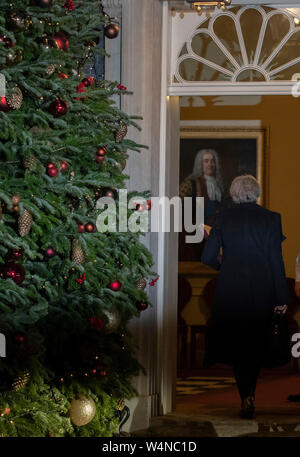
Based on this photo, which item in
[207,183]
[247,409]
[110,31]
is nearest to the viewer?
[110,31]

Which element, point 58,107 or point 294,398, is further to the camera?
point 294,398

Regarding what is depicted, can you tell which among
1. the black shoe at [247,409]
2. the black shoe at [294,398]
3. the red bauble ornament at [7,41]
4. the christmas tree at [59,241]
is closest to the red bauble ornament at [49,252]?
the christmas tree at [59,241]

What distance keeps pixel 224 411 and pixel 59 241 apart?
3.05 metres

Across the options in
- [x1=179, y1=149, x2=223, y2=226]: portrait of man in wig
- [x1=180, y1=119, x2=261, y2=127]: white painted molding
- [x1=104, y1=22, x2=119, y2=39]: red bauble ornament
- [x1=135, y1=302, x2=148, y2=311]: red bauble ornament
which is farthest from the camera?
[x1=180, y1=119, x2=261, y2=127]: white painted molding

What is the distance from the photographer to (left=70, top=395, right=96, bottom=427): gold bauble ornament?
4660 mm

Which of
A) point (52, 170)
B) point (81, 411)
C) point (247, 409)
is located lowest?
point (247, 409)

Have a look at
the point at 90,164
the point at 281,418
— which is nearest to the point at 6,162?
the point at 90,164

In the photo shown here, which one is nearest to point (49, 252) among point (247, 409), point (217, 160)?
point (247, 409)

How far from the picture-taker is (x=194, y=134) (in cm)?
1014

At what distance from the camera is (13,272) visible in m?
4.00

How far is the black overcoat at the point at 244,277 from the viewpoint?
6.38 metres

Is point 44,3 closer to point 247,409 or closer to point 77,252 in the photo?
point 77,252

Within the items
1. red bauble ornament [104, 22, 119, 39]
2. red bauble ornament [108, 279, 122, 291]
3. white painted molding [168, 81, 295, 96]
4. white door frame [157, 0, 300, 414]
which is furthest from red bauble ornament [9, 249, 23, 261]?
white painted molding [168, 81, 295, 96]

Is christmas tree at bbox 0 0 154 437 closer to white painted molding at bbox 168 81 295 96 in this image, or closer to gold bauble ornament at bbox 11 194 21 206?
gold bauble ornament at bbox 11 194 21 206
